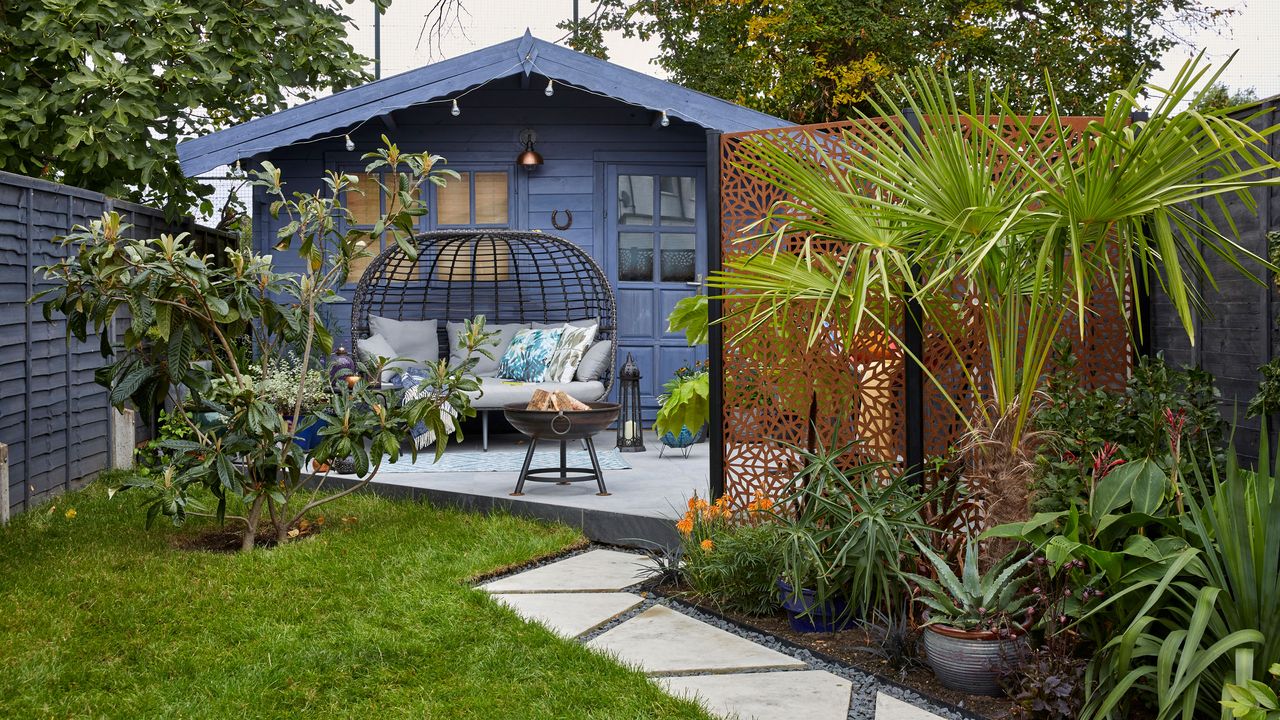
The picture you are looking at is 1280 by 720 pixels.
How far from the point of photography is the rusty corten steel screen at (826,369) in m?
3.58

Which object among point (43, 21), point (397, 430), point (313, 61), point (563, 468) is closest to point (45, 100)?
point (43, 21)

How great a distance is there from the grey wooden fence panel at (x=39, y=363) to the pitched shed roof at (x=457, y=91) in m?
1.30

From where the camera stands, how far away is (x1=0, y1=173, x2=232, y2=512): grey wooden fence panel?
16.1 ft

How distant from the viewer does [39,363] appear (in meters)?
5.20

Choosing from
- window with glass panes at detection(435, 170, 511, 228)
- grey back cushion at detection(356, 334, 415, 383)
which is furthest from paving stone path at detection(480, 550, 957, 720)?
window with glass panes at detection(435, 170, 511, 228)

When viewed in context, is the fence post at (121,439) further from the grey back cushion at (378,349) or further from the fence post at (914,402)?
the fence post at (914,402)

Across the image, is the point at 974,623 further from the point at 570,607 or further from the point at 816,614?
the point at 570,607

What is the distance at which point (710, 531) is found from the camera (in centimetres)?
387

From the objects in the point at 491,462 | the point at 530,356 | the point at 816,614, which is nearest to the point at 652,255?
the point at 530,356

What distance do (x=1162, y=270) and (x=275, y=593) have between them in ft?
11.1

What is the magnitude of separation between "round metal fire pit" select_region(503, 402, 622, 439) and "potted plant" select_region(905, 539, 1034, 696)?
233 centimetres

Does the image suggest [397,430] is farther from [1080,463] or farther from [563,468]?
[1080,463]

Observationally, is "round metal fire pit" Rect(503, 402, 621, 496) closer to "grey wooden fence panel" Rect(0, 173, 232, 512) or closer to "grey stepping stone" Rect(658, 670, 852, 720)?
"grey wooden fence panel" Rect(0, 173, 232, 512)

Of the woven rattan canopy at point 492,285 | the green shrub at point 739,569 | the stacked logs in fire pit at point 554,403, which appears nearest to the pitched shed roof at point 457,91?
the woven rattan canopy at point 492,285
